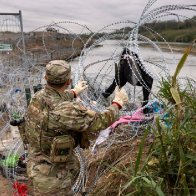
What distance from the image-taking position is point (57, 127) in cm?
319

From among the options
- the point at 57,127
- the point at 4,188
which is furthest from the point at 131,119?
the point at 57,127

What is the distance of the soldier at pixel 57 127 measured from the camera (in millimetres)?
3113

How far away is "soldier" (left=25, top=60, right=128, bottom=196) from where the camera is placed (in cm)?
311

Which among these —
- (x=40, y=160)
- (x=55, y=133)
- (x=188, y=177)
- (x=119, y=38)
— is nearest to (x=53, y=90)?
(x=55, y=133)

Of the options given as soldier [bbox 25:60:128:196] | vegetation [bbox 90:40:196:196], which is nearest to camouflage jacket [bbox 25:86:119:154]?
soldier [bbox 25:60:128:196]

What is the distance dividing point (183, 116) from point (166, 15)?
1917 millimetres

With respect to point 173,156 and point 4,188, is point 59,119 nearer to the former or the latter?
point 173,156

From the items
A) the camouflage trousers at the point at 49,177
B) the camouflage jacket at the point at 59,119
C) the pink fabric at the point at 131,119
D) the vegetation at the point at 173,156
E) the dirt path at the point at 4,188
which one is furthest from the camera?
the pink fabric at the point at 131,119

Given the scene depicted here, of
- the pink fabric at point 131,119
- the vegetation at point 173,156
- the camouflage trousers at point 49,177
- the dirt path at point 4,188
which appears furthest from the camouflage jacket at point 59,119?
the pink fabric at point 131,119

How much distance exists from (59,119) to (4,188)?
2294 mm

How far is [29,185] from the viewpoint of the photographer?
477cm

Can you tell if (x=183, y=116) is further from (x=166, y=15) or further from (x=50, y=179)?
(x=166, y=15)

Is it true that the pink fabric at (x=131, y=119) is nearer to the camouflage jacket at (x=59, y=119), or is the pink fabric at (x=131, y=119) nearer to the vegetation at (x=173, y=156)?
the camouflage jacket at (x=59, y=119)

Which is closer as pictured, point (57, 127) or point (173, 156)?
point (173, 156)
